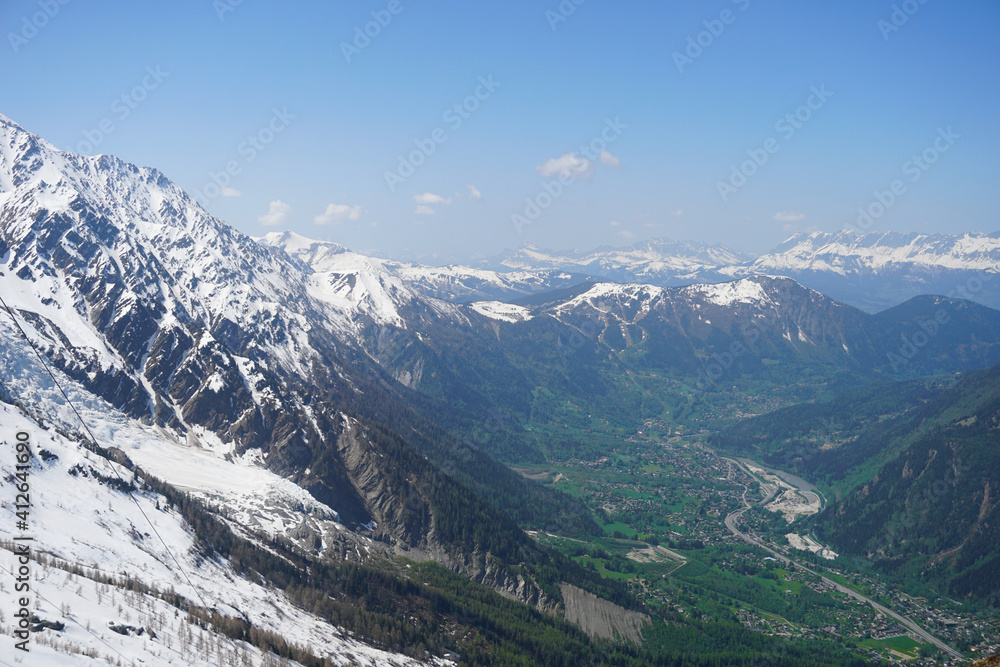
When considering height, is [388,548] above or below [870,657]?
below

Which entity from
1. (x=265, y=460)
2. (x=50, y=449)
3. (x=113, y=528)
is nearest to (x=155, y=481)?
(x=50, y=449)

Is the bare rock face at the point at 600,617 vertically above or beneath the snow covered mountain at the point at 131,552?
above

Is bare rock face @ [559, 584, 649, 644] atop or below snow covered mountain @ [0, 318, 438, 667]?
atop

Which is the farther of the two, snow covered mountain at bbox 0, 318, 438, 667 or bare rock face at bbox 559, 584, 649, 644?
bare rock face at bbox 559, 584, 649, 644

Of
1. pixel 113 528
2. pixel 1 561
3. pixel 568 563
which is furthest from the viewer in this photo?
pixel 568 563

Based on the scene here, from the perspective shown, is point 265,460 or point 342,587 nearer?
point 342,587

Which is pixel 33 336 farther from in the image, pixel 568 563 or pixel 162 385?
pixel 568 563

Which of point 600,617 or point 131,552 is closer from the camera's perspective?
point 131,552

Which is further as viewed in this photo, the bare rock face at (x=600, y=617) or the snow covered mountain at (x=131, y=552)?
the bare rock face at (x=600, y=617)
